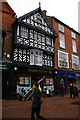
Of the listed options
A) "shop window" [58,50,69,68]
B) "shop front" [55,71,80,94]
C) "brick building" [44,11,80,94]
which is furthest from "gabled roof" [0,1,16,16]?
"shop front" [55,71,80,94]

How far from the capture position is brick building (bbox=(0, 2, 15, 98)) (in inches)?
544

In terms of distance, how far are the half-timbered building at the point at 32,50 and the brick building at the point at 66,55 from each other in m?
1.23

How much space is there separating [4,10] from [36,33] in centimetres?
456

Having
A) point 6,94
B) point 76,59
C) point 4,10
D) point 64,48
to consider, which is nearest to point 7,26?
point 4,10

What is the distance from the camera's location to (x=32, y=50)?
1616 cm

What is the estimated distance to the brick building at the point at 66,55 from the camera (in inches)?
776

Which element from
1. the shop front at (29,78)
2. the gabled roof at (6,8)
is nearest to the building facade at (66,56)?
the shop front at (29,78)

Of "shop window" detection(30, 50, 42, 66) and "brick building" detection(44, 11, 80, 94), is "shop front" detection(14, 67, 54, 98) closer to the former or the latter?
"shop window" detection(30, 50, 42, 66)

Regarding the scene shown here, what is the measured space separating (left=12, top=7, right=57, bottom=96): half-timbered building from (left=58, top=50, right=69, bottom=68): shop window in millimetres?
1736

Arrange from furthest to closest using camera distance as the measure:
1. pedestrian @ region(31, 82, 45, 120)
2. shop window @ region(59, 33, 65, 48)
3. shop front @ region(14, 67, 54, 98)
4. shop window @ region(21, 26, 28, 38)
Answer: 1. shop window @ region(59, 33, 65, 48)
2. shop window @ region(21, 26, 28, 38)
3. shop front @ region(14, 67, 54, 98)
4. pedestrian @ region(31, 82, 45, 120)

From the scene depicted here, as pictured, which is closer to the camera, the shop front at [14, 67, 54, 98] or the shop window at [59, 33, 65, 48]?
the shop front at [14, 67, 54, 98]

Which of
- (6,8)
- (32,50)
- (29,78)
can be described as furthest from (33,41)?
(6,8)

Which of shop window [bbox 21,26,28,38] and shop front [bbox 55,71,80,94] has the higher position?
shop window [bbox 21,26,28,38]

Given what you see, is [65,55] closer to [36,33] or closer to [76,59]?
[76,59]
